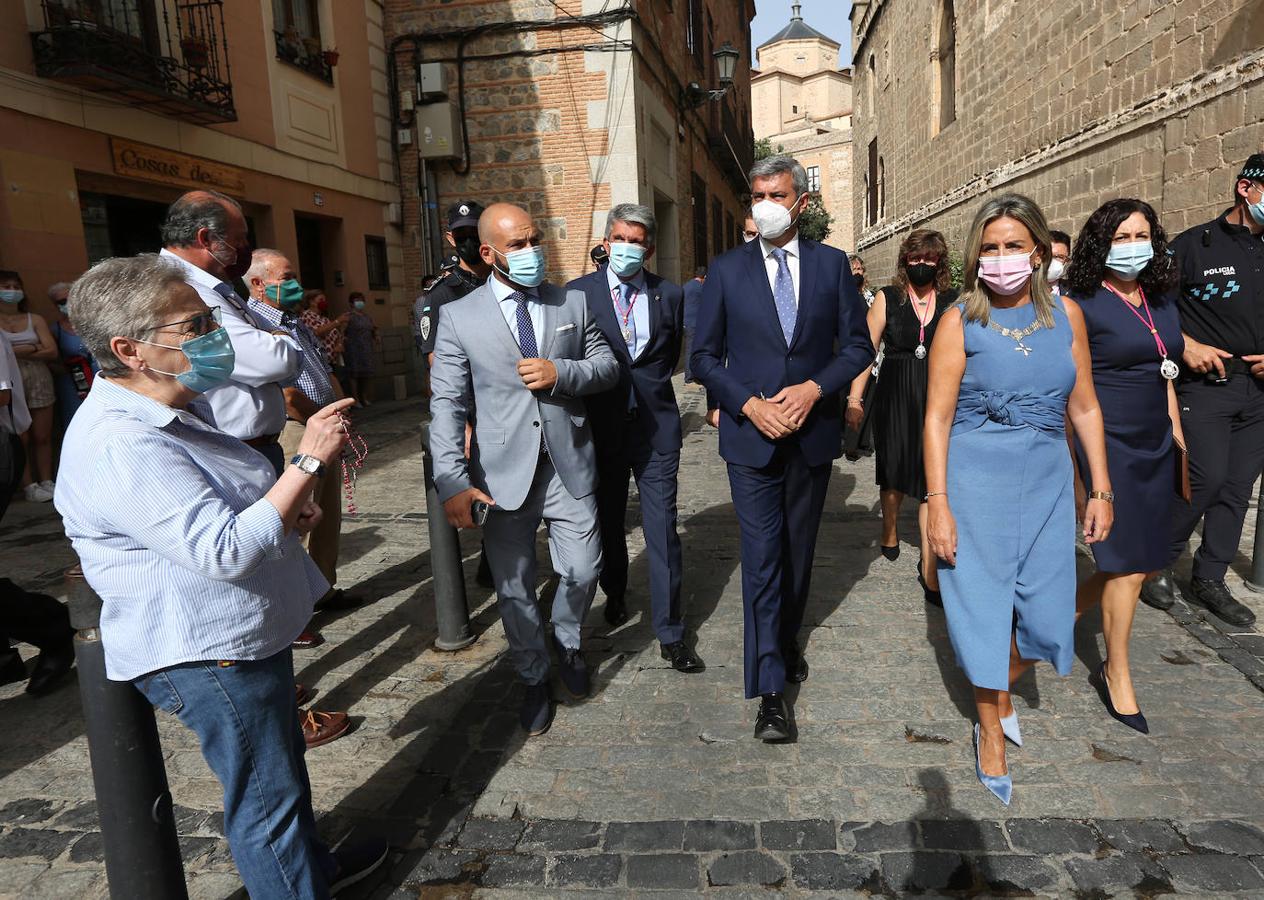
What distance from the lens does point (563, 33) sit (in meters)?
13.3

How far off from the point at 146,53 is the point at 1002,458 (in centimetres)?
996

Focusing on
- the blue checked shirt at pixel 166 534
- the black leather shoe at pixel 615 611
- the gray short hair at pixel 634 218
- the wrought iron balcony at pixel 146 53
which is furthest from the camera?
the wrought iron balcony at pixel 146 53

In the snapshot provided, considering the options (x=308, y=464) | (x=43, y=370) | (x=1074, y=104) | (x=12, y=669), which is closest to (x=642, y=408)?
(x=308, y=464)

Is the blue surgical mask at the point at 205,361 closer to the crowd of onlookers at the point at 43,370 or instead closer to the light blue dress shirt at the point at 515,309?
the light blue dress shirt at the point at 515,309

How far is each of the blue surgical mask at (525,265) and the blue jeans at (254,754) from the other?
165 centimetres

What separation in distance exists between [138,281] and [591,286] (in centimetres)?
253

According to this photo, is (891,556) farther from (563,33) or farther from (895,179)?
(895,179)

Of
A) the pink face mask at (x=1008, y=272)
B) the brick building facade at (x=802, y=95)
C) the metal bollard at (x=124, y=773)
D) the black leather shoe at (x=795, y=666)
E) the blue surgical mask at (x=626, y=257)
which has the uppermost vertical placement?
the brick building facade at (x=802, y=95)

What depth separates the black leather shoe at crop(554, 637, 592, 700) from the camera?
3.46m

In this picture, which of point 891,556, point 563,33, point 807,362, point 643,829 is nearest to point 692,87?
point 563,33

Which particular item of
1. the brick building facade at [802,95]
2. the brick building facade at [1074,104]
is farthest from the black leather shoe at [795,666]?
the brick building facade at [802,95]

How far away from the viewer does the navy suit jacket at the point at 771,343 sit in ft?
10.4

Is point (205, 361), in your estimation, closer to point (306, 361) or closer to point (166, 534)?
point (166, 534)

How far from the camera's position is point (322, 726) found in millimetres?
3258
